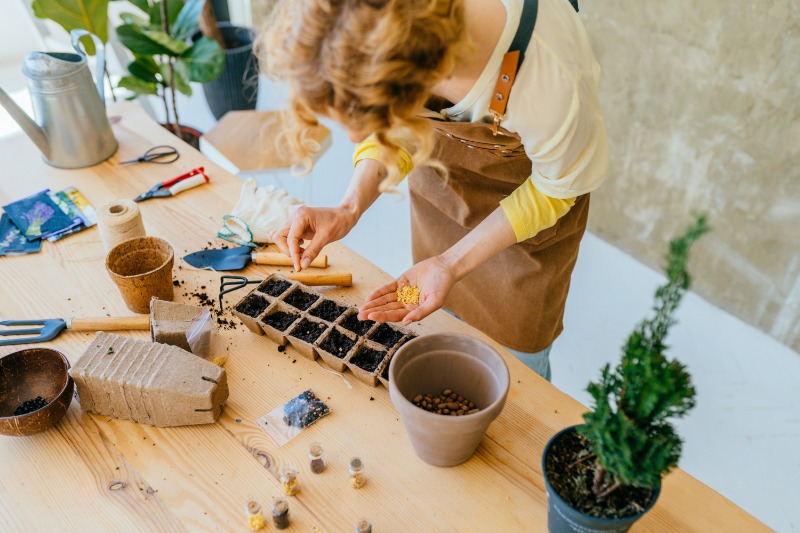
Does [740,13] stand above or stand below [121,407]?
above

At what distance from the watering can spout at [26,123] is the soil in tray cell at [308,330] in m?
0.96

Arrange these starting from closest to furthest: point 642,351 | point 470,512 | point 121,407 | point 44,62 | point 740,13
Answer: point 642,351
point 470,512
point 121,407
point 44,62
point 740,13

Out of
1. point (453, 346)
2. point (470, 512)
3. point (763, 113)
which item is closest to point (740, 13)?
point (763, 113)

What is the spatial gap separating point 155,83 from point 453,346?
5.98 ft

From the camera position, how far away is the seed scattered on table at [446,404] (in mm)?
1029

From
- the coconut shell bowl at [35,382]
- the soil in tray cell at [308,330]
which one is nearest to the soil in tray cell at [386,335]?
the soil in tray cell at [308,330]

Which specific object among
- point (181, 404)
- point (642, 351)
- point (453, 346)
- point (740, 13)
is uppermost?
point (740, 13)

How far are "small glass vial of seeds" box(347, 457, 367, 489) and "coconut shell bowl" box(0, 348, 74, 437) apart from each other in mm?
524

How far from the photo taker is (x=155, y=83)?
7.59 feet

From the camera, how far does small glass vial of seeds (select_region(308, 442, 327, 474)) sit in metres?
0.99

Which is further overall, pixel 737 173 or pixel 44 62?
pixel 737 173

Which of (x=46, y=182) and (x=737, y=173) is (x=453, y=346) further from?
(x=737, y=173)

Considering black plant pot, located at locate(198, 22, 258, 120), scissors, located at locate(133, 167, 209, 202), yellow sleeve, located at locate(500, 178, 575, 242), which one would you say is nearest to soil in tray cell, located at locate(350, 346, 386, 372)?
yellow sleeve, located at locate(500, 178, 575, 242)

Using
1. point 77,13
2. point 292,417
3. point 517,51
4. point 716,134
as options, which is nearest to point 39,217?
point 77,13
